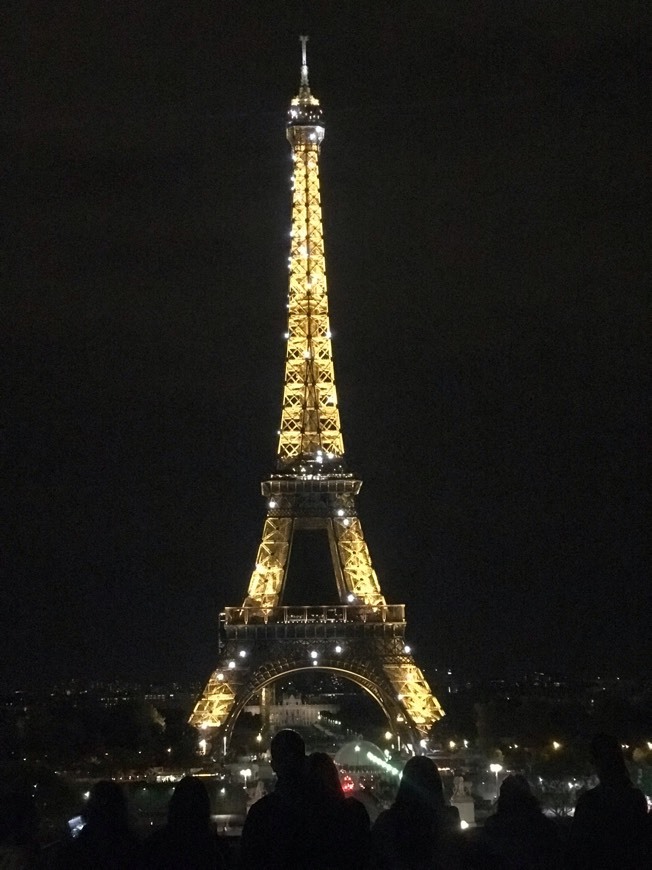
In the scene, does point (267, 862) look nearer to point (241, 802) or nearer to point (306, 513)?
point (241, 802)

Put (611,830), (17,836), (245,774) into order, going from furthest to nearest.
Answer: (245,774), (17,836), (611,830)

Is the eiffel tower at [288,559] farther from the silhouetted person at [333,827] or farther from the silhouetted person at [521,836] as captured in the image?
the silhouetted person at [333,827]

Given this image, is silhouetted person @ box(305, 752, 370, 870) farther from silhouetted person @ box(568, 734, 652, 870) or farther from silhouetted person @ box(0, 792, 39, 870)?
silhouetted person @ box(0, 792, 39, 870)

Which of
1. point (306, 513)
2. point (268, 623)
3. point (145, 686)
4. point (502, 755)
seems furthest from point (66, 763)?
point (145, 686)

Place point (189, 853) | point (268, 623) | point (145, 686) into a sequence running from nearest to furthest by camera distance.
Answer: point (189, 853) < point (268, 623) < point (145, 686)

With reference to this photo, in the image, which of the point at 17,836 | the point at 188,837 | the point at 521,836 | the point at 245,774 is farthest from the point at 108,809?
the point at 245,774

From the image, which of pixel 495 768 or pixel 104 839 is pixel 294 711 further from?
pixel 104 839
